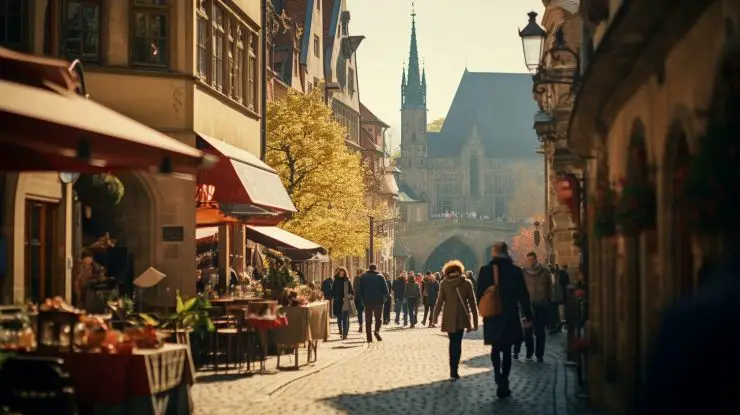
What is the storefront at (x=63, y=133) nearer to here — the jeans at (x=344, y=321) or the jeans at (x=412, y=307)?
the jeans at (x=344, y=321)

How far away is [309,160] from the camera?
43312 mm

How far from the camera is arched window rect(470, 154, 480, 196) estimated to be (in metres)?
160

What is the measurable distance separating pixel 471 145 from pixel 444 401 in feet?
470

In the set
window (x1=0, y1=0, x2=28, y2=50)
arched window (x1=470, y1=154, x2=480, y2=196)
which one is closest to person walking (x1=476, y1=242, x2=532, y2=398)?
window (x1=0, y1=0, x2=28, y2=50)

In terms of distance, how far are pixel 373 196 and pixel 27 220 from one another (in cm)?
6402

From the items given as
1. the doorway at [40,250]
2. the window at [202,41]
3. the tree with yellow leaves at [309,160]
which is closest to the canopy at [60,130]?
the doorway at [40,250]

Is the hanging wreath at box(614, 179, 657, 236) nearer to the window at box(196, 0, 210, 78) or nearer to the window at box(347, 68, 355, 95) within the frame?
the window at box(196, 0, 210, 78)

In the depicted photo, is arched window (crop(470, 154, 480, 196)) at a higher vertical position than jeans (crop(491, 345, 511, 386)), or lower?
higher

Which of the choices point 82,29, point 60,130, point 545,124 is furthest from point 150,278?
point 60,130

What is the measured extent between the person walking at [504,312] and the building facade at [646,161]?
988 millimetres

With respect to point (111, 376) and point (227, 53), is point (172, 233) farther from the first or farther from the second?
point (111, 376)

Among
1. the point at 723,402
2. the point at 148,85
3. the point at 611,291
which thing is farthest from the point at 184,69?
the point at 723,402

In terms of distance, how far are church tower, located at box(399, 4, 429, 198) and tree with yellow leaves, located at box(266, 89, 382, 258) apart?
112 m

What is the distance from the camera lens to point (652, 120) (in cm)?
1213
